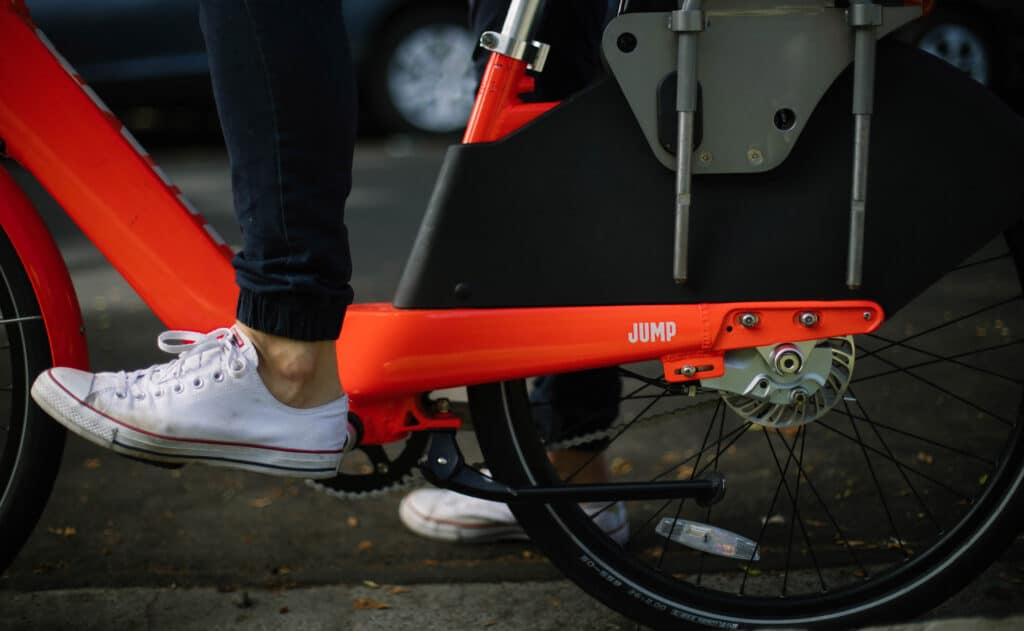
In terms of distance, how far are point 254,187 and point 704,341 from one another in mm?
728

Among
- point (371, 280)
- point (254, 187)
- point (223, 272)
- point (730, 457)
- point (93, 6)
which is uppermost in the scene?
point (93, 6)

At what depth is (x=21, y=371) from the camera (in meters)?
1.99

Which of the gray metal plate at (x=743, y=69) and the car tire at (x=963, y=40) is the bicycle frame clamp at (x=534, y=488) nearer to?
the gray metal plate at (x=743, y=69)

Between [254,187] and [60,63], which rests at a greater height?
[60,63]

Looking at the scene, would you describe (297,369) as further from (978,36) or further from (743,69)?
(978,36)

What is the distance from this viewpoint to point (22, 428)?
2.02 metres

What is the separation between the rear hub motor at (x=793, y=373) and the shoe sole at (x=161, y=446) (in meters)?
0.65

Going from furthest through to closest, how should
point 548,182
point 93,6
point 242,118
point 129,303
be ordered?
1. point 93,6
2. point 129,303
3. point 548,182
4. point 242,118

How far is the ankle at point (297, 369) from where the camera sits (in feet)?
5.92

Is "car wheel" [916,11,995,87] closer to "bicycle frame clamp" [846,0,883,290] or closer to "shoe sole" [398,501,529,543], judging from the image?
"shoe sole" [398,501,529,543]

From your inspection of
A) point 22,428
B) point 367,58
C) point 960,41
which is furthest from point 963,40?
point 22,428

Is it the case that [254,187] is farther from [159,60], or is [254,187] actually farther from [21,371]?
[159,60]

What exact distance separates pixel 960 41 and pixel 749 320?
673 cm

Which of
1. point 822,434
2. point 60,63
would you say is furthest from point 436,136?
point 60,63
